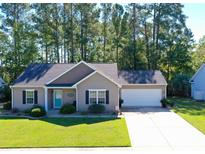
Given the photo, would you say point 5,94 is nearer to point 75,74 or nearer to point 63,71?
point 63,71

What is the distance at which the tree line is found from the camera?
4181 cm

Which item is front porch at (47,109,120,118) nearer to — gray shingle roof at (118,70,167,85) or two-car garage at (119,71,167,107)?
two-car garage at (119,71,167,107)

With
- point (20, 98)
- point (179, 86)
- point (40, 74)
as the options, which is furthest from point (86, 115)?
point (179, 86)

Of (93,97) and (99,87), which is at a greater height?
(99,87)

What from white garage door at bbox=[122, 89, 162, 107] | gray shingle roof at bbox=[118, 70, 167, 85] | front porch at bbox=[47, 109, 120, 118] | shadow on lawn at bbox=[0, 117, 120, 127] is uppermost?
gray shingle roof at bbox=[118, 70, 167, 85]

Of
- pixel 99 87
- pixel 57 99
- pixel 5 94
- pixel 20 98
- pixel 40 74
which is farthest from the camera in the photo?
pixel 5 94

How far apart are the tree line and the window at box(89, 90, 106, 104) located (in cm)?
1735

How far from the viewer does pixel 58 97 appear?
1141 inches

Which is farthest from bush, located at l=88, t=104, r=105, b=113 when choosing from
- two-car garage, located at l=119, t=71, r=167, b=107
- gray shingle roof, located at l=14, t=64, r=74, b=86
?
two-car garage, located at l=119, t=71, r=167, b=107

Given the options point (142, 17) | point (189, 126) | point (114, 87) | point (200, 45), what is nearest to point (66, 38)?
point (142, 17)

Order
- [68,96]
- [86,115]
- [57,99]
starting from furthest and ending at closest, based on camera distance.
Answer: [57,99]
[68,96]
[86,115]

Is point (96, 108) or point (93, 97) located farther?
point (93, 97)

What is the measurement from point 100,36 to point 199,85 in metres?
15.9

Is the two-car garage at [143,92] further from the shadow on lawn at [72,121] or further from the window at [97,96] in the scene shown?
the shadow on lawn at [72,121]
